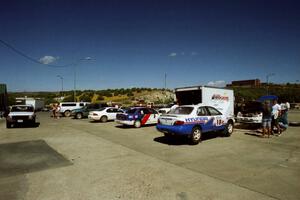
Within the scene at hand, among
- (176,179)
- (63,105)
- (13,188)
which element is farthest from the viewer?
(63,105)

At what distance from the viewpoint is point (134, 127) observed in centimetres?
1655

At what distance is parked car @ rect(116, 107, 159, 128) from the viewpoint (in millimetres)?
15980

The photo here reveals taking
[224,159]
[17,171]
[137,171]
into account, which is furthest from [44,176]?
[224,159]

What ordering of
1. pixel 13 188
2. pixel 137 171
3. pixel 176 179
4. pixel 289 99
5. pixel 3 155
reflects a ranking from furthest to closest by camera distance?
1. pixel 289 99
2. pixel 3 155
3. pixel 137 171
4. pixel 176 179
5. pixel 13 188

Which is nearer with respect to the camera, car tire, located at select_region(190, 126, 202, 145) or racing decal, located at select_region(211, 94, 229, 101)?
car tire, located at select_region(190, 126, 202, 145)

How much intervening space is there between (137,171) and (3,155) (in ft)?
17.2

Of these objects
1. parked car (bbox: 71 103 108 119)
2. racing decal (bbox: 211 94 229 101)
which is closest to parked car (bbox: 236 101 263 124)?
racing decal (bbox: 211 94 229 101)

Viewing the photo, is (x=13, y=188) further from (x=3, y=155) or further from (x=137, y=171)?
(x=3, y=155)

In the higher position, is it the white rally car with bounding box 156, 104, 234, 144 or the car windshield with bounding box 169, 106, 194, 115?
the car windshield with bounding box 169, 106, 194, 115

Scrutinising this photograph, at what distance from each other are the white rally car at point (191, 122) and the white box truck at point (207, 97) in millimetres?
3285

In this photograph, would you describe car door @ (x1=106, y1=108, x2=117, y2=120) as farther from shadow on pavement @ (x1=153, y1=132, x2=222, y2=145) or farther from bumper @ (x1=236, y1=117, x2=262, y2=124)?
bumper @ (x1=236, y1=117, x2=262, y2=124)

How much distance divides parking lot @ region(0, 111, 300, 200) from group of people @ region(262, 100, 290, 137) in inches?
81.5

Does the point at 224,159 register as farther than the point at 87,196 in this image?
Yes

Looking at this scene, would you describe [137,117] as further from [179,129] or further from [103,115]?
[179,129]
